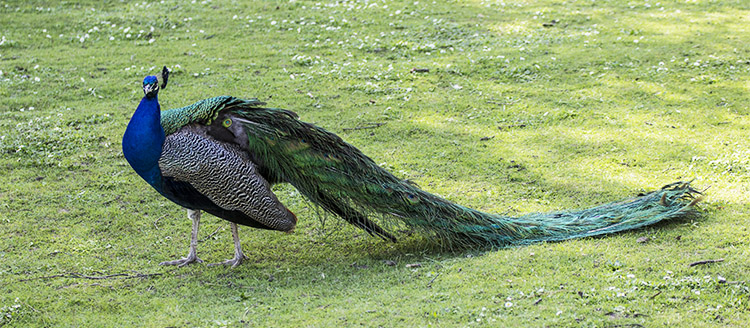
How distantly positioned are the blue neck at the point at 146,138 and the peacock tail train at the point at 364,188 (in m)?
0.16

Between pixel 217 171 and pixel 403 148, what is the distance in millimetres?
3093

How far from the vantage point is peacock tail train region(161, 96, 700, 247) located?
5.50 meters

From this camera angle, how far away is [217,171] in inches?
210

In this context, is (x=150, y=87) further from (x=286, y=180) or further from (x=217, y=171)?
(x=286, y=180)

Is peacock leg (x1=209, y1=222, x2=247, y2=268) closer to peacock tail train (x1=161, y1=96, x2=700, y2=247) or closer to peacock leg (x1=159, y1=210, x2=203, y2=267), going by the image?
peacock leg (x1=159, y1=210, x2=203, y2=267)

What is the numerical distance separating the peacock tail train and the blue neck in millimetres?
160

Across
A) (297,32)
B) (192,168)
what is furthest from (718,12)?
(192,168)

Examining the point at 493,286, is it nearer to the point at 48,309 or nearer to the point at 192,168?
the point at 192,168

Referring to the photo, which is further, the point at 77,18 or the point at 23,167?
the point at 77,18

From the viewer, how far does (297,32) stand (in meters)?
12.0

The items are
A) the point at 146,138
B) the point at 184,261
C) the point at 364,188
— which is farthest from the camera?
the point at 184,261

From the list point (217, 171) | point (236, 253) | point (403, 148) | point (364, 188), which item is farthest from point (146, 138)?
point (403, 148)

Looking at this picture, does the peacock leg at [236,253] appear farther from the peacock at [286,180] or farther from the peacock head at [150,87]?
the peacock head at [150,87]

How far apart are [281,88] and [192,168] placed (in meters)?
4.52
